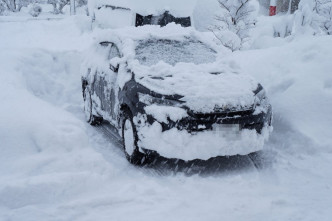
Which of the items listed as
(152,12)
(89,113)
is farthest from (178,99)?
(152,12)

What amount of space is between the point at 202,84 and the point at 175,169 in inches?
46.6

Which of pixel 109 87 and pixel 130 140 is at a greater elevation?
pixel 109 87

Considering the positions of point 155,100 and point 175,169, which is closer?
point 155,100

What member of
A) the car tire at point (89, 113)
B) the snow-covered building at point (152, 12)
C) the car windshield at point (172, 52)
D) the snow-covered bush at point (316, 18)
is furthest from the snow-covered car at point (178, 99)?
the snow-covered building at point (152, 12)

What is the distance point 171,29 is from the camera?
23.0 feet

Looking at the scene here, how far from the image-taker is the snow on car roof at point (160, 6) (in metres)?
13.9

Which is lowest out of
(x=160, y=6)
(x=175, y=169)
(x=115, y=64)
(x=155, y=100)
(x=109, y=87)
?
(x=175, y=169)

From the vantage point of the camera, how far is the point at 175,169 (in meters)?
5.57

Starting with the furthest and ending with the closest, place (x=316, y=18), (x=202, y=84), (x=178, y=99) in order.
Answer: (x=316, y=18) < (x=202, y=84) < (x=178, y=99)

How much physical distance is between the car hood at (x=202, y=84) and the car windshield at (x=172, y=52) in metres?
0.27

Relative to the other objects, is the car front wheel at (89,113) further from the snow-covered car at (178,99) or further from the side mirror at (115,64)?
the side mirror at (115,64)

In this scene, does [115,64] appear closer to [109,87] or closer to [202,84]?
[109,87]

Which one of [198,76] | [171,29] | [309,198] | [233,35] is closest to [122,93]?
[198,76]

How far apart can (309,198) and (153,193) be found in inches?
68.3
